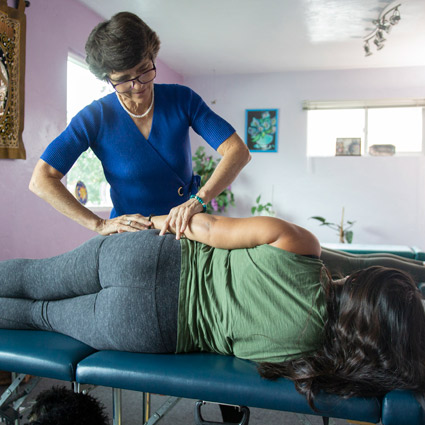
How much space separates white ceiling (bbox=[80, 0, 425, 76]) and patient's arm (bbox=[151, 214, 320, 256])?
2980mm

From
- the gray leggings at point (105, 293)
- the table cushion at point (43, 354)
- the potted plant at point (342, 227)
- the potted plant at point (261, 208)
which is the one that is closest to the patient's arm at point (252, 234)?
the gray leggings at point (105, 293)

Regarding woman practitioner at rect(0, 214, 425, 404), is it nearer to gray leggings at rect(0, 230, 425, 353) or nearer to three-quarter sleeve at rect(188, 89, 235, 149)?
gray leggings at rect(0, 230, 425, 353)

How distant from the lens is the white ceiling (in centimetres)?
374

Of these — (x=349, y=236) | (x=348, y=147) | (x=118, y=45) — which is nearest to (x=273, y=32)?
(x=348, y=147)

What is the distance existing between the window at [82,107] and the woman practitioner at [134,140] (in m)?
1.99

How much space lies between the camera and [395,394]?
1.02 meters

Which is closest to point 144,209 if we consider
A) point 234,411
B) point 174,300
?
point 174,300

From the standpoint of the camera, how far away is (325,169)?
19.0 feet

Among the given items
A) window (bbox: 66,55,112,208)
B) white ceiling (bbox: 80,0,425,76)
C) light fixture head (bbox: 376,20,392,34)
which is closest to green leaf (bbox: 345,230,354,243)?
white ceiling (bbox: 80,0,425,76)

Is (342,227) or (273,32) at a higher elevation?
(273,32)

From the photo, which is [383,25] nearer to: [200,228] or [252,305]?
[200,228]

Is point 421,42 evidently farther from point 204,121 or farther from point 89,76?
point 204,121

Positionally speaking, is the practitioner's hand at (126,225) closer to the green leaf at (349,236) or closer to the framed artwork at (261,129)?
the green leaf at (349,236)

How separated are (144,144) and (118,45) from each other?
396 millimetres
